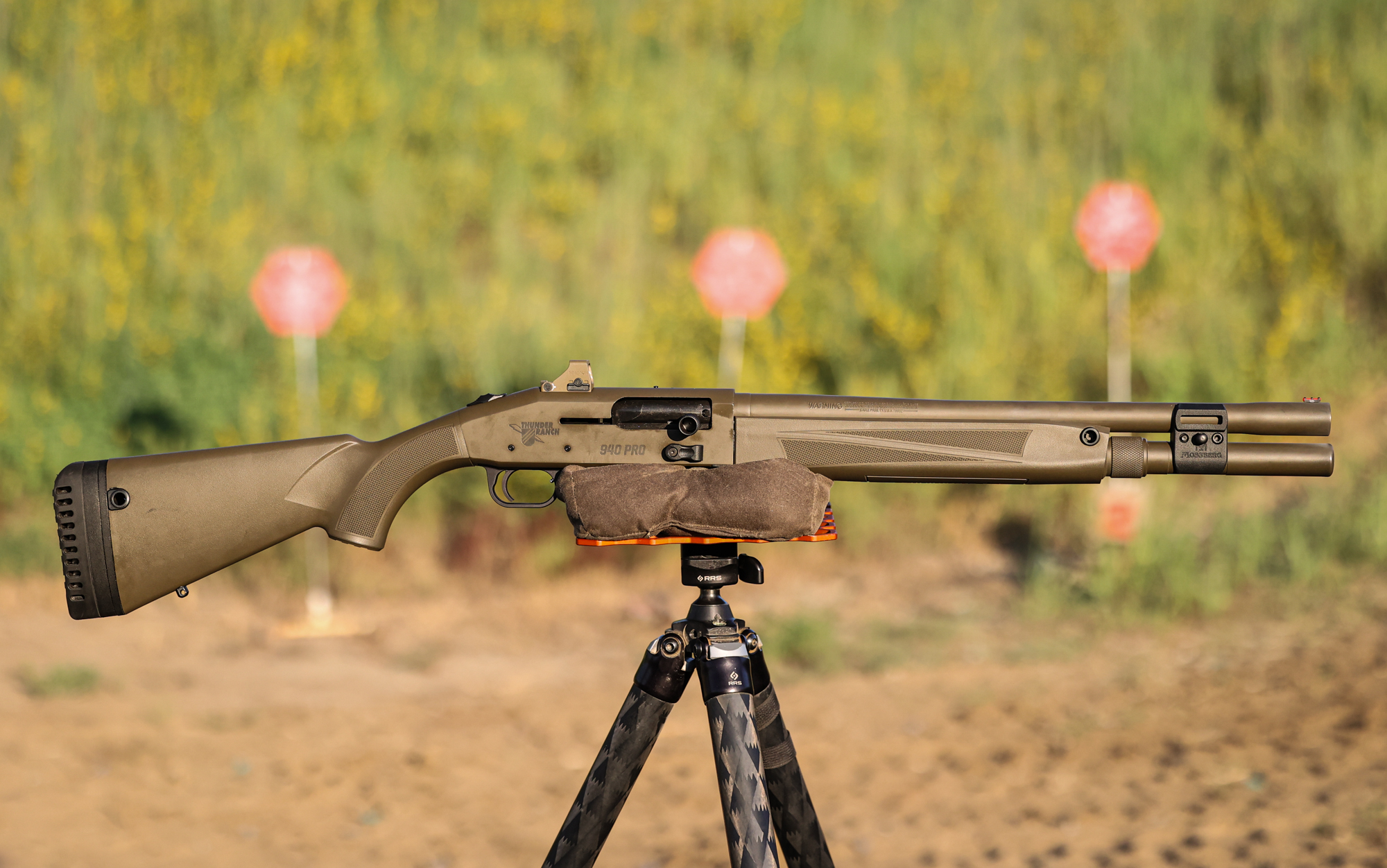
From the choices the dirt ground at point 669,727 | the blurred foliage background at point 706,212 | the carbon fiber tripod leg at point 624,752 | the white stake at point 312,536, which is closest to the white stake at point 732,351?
the blurred foliage background at point 706,212

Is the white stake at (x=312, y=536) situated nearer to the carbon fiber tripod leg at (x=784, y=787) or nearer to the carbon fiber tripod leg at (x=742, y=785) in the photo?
the carbon fiber tripod leg at (x=784, y=787)

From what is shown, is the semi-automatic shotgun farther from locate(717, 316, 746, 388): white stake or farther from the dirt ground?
locate(717, 316, 746, 388): white stake

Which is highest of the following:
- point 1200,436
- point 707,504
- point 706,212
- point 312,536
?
point 706,212

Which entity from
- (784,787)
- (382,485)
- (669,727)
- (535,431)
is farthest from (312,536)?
(784,787)

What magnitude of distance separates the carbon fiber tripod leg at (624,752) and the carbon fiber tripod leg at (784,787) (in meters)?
0.21

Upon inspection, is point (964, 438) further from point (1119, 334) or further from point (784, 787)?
point (1119, 334)

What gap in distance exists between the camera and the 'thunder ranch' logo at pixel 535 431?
3.33 meters

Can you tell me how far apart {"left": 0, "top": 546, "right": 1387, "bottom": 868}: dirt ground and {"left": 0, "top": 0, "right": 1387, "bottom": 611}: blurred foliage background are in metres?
0.86

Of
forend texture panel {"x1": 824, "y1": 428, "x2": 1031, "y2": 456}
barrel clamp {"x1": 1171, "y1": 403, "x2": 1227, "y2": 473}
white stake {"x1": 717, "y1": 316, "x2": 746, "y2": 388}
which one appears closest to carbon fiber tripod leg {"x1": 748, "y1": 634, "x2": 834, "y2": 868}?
forend texture panel {"x1": 824, "y1": 428, "x2": 1031, "y2": 456}

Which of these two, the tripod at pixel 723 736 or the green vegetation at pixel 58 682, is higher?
the tripod at pixel 723 736

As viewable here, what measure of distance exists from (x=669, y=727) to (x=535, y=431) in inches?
127

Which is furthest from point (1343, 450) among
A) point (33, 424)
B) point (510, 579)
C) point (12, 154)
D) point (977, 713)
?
point (12, 154)

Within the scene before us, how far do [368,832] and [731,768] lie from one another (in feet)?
8.75

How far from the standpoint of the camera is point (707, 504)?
301cm
